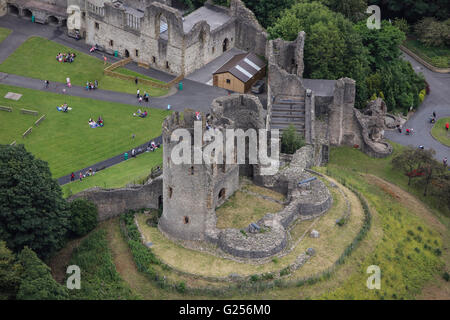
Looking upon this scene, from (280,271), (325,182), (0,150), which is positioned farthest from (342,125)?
(0,150)

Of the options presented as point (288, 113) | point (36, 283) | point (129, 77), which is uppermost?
point (36, 283)

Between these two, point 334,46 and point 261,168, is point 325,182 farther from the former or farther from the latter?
point 334,46

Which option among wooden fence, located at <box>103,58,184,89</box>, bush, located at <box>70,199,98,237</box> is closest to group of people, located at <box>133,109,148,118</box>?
wooden fence, located at <box>103,58,184,89</box>

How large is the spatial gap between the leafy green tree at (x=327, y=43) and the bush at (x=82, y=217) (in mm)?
47295

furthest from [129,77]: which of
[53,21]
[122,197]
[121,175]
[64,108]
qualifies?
[122,197]

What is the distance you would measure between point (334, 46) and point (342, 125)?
551 inches

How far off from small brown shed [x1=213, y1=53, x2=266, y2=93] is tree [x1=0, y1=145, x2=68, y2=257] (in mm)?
44065

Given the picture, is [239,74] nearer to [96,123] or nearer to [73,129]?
[96,123]

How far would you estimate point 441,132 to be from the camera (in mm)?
141250

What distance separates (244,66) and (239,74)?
2.48 m

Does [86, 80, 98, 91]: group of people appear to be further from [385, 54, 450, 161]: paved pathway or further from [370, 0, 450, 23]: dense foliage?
[370, 0, 450, 23]: dense foliage

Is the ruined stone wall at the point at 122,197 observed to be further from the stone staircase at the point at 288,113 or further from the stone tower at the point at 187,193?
the stone staircase at the point at 288,113

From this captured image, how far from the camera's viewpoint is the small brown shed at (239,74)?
455 ft

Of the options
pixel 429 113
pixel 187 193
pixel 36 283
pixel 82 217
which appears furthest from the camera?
pixel 429 113
